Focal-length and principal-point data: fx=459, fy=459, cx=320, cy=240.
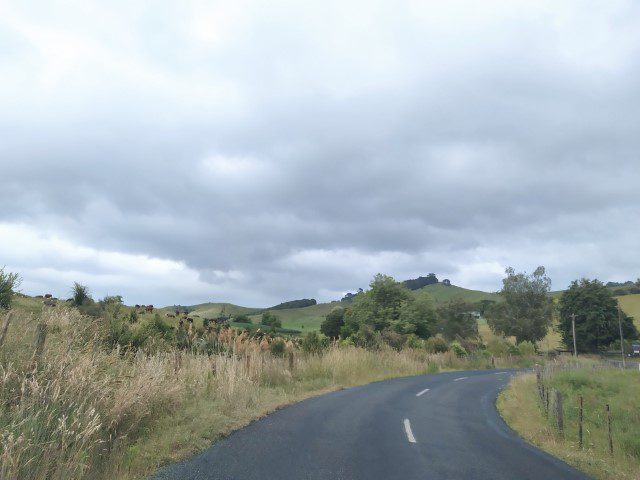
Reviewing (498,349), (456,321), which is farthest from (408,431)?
(456,321)

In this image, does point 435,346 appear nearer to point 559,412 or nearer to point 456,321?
point 559,412

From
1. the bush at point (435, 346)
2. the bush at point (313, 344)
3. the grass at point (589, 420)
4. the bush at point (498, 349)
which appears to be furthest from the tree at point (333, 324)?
the bush at point (313, 344)

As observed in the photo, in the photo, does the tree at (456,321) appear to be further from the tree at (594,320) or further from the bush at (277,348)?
the bush at (277,348)

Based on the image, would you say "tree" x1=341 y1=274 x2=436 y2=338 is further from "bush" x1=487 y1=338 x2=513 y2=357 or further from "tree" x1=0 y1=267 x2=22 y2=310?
"tree" x1=0 y1=267 x2=22 y2=310

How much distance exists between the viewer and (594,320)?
243 ft

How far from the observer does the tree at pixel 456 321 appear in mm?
84500

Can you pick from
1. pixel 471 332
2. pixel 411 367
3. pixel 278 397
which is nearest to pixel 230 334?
pixel 278 397

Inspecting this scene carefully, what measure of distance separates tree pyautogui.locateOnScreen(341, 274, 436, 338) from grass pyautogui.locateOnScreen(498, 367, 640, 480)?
27586mm

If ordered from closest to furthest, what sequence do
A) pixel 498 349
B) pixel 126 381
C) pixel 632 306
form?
pixel 126 381
pixel 498 349
pixel 632 306

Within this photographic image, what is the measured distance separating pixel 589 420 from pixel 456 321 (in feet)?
213

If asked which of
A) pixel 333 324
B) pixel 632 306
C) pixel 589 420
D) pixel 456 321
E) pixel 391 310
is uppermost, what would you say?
pixel 632 306

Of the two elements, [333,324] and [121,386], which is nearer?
[121,386]

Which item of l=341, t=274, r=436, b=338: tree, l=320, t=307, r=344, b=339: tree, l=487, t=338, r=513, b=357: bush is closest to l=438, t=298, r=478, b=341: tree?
l=320, t=307, r=344, b=339: tree

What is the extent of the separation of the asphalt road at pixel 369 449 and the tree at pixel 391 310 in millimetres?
46756
